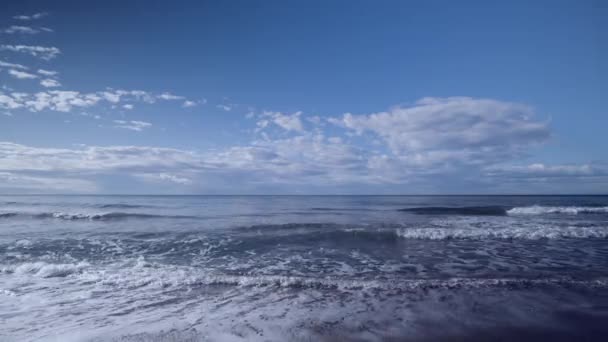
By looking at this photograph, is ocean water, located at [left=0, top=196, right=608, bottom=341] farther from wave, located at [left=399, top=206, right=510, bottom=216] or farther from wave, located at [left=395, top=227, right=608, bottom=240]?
wave, located at [left=399, top=206, right=510, bottom=216]

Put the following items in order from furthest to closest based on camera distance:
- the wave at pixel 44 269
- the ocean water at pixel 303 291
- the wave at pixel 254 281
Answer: the wave at pixel 44 269
the wave at pixel 254 281
the ocean water at pixel 303 291

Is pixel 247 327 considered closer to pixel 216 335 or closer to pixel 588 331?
pixel 216 335

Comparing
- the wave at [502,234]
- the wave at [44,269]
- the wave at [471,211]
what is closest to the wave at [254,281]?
the wave at [44,269]

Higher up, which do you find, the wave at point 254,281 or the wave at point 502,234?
the wave at point 502,234

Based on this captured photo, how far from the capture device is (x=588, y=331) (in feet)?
17.3

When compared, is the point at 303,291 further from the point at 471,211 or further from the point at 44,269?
the point at 471,211

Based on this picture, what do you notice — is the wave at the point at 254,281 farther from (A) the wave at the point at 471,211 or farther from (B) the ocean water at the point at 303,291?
(A) the wave at the point at 471,211

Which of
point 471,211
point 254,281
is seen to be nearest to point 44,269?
point 254,281

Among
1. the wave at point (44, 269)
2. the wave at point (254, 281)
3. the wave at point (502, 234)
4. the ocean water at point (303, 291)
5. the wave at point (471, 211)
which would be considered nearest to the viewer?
the ocean water at point (303, 291)

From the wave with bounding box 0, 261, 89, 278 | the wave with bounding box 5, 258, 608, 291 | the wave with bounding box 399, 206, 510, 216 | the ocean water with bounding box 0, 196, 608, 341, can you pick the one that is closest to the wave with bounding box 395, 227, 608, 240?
the ocean water with bounding box 0, 196, 608, 341

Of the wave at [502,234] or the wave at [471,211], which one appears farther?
the wave at [471,211]

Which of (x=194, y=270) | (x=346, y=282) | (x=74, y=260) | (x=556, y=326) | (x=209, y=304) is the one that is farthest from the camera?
(x=74, y=260)

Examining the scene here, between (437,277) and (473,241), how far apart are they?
25.2ft

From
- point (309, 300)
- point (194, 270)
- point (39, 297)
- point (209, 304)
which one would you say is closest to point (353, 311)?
point (309, 300)
